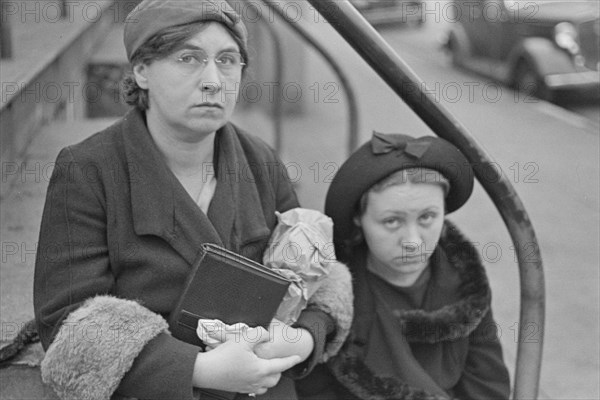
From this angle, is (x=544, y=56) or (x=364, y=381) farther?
(x=544, y=56)

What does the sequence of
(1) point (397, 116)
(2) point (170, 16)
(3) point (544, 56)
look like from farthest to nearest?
1. (3) point (544, 56)
2. (1) point (397, 116)
3. (2) point (170, 16)

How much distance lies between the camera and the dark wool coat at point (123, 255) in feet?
6.40

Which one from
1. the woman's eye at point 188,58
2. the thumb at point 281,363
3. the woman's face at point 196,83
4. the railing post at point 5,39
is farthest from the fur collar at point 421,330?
the railing post at point 5,39

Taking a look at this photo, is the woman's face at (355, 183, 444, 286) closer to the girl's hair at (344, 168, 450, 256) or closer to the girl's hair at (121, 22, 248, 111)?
the girl's hair at (344, 168, 450, 256)

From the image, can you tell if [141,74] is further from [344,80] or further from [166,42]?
[344,80]

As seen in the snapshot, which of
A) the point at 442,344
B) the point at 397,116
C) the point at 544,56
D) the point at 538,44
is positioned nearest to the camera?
the point at 442,344

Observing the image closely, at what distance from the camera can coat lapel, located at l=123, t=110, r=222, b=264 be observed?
208cm

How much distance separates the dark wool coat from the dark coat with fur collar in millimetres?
289

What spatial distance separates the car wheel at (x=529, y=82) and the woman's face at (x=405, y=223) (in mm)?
8020

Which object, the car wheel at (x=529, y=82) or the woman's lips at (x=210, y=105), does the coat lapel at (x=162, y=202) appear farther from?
the car wheel at (x=529, y=82)

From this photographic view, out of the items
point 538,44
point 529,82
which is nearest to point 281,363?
point 538,44

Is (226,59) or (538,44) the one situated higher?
(538,44)

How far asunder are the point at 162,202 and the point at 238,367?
0.42 metres

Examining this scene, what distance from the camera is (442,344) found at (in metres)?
2.54
